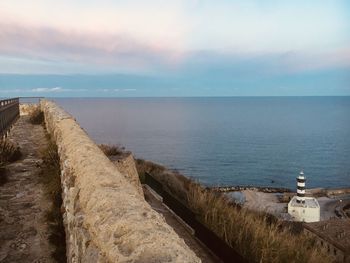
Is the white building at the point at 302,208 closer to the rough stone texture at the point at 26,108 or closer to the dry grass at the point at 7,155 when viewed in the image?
the rough stone texture at the point at 26,108

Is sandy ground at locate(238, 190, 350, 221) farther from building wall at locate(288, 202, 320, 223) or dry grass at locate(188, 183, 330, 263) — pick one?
dry grass at locate(188, 183, 330, 263)

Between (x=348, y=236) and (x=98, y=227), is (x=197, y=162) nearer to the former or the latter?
(x=348, y=236)

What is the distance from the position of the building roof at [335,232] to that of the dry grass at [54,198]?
1676cm

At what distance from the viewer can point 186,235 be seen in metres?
6.97

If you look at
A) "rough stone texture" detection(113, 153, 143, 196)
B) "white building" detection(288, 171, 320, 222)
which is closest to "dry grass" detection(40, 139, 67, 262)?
"rough stone texture" detection(113, 153, 143, 196)

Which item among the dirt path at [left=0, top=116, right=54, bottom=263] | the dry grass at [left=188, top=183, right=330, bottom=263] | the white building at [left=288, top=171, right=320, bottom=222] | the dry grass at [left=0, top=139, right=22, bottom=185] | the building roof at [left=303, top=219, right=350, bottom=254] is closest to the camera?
the dirt path at [left=0, top=116, right=54, bottom=263]

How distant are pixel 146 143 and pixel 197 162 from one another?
20.9 m

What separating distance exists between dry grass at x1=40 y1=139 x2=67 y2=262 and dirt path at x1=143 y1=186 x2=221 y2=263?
2.19m

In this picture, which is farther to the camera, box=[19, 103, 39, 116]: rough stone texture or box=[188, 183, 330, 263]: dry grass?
box=[19, 103, 39, 116]: rough stone texture

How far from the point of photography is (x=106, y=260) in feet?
7.84

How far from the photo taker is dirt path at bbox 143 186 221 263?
6.00m

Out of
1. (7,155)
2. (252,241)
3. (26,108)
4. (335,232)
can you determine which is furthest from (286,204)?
(252,241)

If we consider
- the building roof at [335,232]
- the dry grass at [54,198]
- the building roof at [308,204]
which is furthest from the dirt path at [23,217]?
the building roof at [308,204]

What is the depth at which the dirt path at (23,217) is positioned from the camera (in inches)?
174
